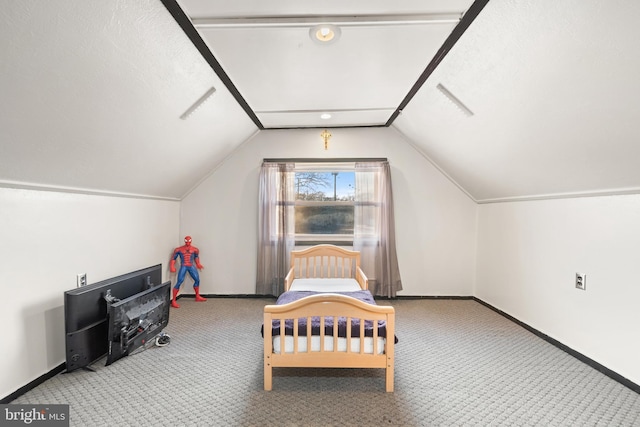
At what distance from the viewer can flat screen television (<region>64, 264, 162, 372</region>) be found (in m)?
2.00

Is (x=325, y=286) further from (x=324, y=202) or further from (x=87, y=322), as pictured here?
(x=87, y=322)

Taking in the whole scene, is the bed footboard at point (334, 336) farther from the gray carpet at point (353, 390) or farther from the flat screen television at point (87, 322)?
the flat screen television at point (87, 322)

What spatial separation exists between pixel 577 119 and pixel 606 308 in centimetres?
139

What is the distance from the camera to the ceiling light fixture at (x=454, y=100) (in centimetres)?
232

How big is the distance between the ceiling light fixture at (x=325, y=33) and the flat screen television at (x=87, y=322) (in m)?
2.29

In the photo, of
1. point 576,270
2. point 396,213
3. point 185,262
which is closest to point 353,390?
point 576,270

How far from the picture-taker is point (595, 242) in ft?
7.34

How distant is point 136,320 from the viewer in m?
2.35

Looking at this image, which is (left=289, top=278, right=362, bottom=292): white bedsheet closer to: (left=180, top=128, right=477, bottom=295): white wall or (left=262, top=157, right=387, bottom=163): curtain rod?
(left=180, top=128, right=477, bottom=295): white wall

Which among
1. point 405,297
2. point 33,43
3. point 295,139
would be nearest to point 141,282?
point 33,43

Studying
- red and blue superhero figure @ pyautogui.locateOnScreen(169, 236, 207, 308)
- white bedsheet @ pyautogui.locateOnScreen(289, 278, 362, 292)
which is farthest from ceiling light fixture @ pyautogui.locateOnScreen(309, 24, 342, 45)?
red and blue superhero figure @ pyautogui.locateOnScreen(169, 236, 207, 308)

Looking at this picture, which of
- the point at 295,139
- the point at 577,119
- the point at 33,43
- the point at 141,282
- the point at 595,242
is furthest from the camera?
the point at 295,139

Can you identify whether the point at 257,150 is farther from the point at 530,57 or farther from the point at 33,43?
the point at 530,57

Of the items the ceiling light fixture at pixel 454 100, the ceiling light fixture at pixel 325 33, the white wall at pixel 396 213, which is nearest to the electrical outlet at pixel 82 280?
the white wall at pixel 396 213
